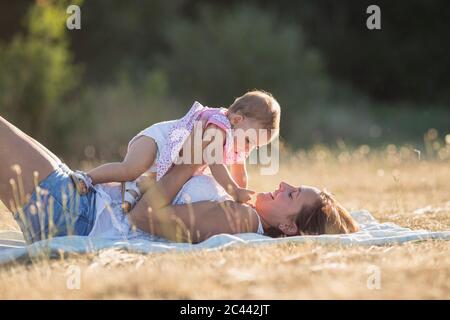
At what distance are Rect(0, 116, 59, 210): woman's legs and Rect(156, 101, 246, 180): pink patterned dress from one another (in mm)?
730

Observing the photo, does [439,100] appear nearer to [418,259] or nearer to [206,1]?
[206,1]

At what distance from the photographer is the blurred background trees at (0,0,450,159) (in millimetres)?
14984

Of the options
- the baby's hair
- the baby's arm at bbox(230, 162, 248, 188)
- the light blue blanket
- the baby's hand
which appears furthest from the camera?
the baby's arm at bbox(230, 162, 248, 188)

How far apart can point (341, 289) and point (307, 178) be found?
675cm

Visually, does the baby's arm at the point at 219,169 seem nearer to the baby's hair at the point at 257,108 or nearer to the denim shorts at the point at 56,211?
the baby's hair at the point at 257,108

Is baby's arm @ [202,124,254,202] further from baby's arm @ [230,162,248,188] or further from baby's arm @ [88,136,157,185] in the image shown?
baby's arm @ [230,162,248,188]

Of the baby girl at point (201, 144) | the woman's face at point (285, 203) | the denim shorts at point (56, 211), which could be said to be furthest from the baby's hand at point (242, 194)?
the denim shorts at point (56, 211)

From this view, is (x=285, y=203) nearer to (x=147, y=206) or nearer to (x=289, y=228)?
(x=289, y=228)

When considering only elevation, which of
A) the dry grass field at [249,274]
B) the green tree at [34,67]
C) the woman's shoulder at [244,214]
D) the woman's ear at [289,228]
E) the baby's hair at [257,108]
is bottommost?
the dry grass field at [249,274]

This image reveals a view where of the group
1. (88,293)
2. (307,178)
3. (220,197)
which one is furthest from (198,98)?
(88,293)

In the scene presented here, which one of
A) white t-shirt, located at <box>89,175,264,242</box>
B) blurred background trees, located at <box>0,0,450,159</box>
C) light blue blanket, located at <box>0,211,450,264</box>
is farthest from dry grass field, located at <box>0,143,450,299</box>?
blurred background trees, located at <box>0,0,450,159</box>

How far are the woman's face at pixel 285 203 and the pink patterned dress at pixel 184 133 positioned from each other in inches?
18.3

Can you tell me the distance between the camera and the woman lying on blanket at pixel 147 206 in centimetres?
524

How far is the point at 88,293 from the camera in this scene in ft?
13.8
